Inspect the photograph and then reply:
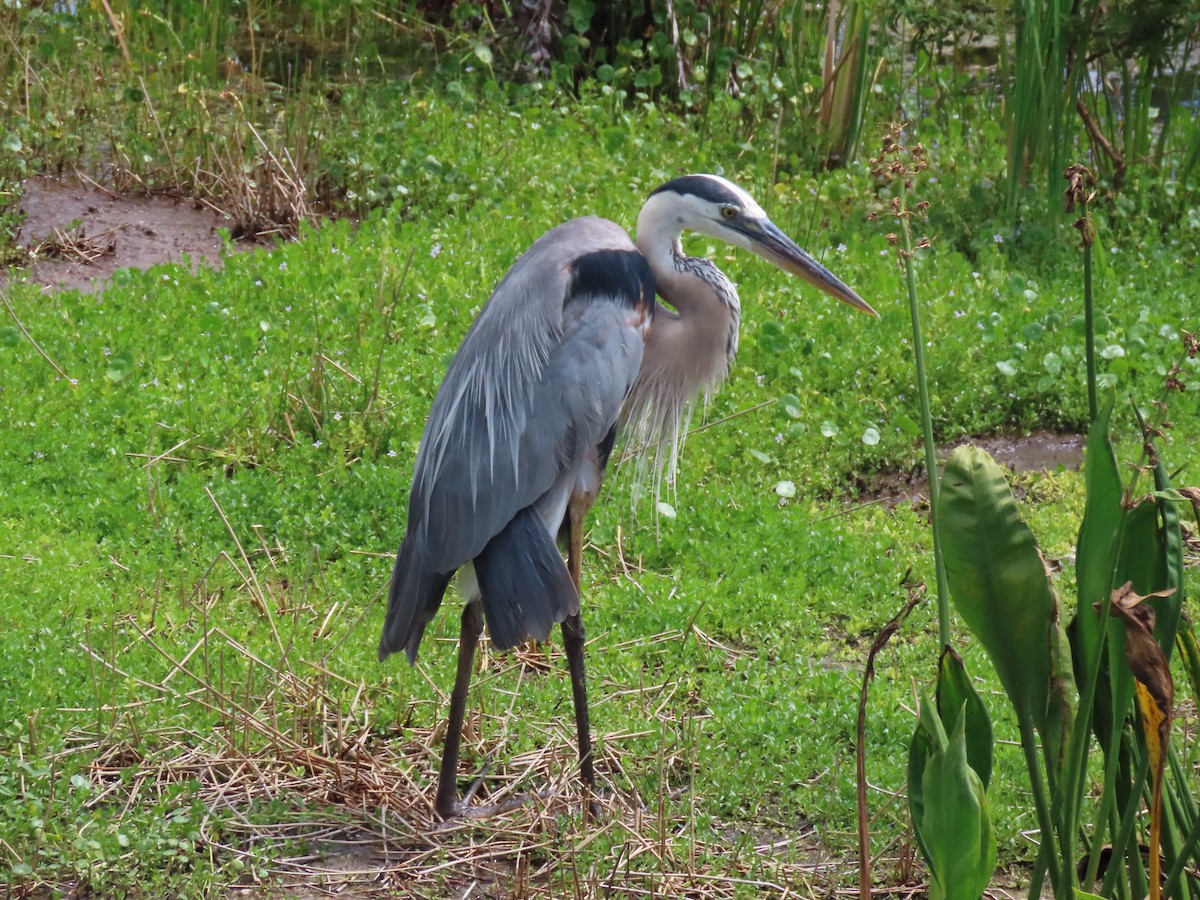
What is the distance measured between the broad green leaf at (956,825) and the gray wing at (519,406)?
150cm

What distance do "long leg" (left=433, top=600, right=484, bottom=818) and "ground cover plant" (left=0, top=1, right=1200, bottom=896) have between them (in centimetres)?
7

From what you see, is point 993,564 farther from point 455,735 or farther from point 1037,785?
point 455,735

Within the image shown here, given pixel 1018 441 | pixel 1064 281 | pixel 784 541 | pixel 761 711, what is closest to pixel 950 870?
pixel 761 711

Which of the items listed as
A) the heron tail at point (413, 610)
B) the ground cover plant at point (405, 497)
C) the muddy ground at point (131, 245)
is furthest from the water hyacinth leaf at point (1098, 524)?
the muddy ground at point (131, 245)

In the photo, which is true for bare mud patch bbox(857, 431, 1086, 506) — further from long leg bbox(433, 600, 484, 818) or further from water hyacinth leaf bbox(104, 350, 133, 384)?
water hyacinth leaf bbox(104, 350, 133, 384)

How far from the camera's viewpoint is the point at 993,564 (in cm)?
198

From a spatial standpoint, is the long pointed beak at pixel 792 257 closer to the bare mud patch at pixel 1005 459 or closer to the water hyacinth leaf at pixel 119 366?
the bare mud patch at pixel 1005 459

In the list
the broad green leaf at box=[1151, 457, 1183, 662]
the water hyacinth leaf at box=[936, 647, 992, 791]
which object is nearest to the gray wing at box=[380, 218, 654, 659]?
the water hyacinth leaf at box=[936, 647, 992, 791]

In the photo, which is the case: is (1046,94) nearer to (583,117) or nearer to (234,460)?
(583,117)

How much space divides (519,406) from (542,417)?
6 cm

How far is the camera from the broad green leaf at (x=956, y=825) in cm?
188

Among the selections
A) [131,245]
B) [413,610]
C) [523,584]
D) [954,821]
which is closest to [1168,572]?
[954,821]

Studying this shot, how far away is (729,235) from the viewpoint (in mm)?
3775

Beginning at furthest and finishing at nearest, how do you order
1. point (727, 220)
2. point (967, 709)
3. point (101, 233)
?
1. point (101, 233)
2. point (727, 220)
3. point (967, 709)
